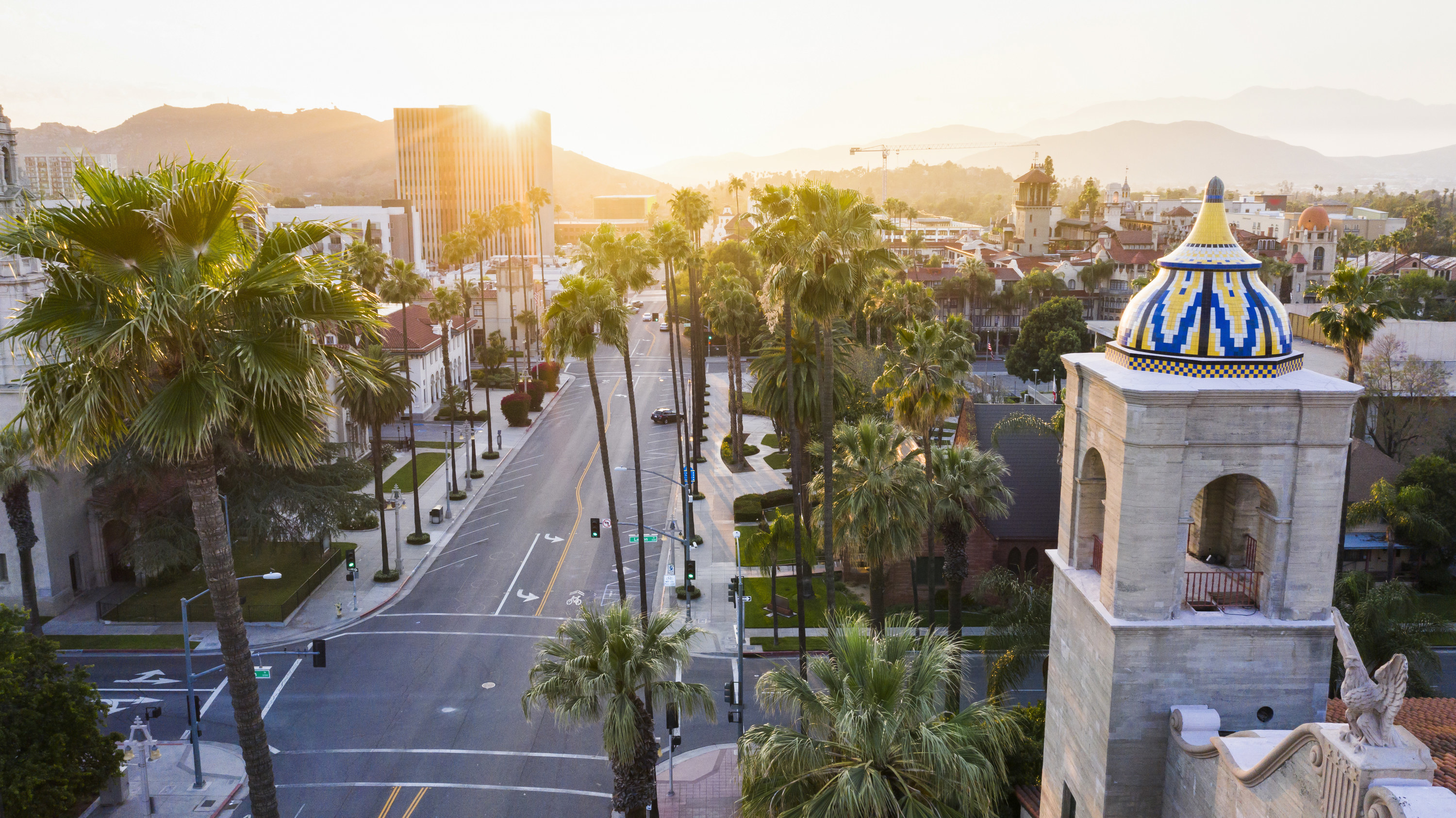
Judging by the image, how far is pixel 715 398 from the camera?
299 feet

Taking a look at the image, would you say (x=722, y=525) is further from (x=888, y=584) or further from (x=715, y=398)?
(x=715, y=398)

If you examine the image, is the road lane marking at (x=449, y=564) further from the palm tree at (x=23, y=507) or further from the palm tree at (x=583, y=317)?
the palm tree at (x=583, y=317)

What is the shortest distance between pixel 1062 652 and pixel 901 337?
2071cm

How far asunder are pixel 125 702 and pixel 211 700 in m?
2.94

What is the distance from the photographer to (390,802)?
96.6 feet

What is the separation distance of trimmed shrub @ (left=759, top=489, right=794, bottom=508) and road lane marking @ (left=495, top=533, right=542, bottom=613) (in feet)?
41.3

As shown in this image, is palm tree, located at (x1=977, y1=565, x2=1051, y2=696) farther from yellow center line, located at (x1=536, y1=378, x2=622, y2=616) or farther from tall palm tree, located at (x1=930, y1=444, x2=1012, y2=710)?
yellow center line, located at (x1=536, y1=378, x2=622, y2=616)

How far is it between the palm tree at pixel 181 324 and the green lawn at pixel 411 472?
43.4m

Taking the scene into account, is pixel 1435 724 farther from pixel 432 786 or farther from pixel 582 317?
pixel 582 317

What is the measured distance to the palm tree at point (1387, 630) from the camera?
28.7 metres

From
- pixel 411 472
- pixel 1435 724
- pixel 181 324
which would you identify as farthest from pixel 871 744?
pixel 411 472

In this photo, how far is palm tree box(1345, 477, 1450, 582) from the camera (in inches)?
1710

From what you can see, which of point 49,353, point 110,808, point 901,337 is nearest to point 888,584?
point 901,337

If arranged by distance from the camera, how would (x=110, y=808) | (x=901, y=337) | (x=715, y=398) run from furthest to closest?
(x=715, y=398), (x=901, y=337), (x=110, y=808)
